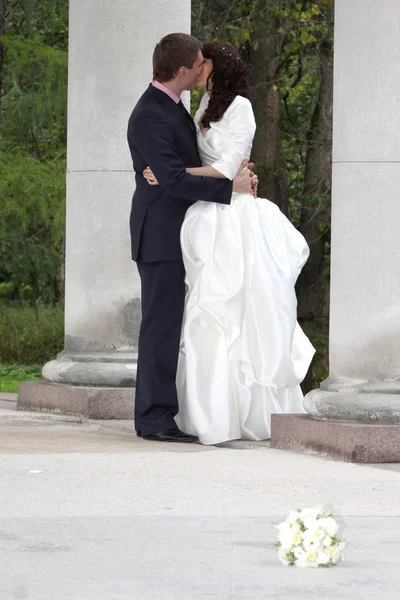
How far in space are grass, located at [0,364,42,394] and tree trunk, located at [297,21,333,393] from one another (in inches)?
154

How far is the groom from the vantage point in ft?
25.3

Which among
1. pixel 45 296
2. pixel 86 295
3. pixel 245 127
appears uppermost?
pixel 245 127

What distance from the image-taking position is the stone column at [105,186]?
30.8ft

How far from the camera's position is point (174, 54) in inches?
305

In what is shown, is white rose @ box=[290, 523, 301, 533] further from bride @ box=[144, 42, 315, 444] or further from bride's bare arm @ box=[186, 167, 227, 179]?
bride's bare arm @ box=[186, 167, 227, 179]

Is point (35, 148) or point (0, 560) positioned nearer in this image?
point (0, 560)

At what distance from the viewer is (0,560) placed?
434 cm

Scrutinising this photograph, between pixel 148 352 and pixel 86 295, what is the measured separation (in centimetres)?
179

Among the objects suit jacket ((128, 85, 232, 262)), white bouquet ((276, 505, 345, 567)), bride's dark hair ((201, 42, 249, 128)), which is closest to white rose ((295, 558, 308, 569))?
white bouquet ((276, 505, 345, 567))

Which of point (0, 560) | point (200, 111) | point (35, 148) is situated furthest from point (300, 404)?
point (35, 148)

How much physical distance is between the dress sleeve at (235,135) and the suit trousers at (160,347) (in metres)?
0.59

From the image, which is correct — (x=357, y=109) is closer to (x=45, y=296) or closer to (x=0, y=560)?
(x=0, y=560)

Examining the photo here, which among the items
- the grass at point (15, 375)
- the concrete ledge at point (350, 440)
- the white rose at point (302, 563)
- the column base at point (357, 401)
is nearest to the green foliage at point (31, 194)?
the grass at point (15, 375)

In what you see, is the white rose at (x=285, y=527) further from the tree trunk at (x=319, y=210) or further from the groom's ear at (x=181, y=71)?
the tree trunk at (x=319, y=210)
